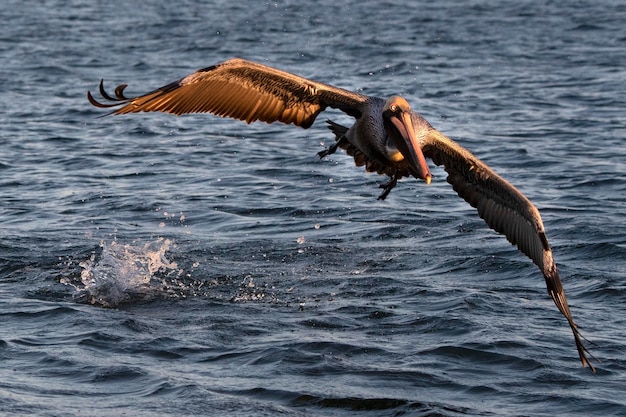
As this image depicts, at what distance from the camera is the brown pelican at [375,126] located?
25.4 ft

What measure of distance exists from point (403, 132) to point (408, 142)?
82mm

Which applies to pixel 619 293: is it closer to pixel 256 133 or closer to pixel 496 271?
pixel 496 271

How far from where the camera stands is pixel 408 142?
25.3ft

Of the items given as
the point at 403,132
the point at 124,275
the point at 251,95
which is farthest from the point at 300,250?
the point at 403,132

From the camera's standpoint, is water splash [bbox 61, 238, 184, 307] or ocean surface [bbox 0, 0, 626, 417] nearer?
ocean surface [bbox 0, 0, 626, 417]

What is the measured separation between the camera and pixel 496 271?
32.5 ft

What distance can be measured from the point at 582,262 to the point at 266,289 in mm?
2913

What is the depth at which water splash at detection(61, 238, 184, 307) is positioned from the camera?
9.19 metres

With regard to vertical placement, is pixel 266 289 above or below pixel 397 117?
below

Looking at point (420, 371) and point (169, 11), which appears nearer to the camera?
point (420, 371)

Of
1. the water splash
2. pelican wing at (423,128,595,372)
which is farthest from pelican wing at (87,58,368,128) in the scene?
the water splash

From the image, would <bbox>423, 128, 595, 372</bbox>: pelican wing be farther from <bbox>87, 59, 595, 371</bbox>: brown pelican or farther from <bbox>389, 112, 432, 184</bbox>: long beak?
<bbox>389, 112, 432, 184</bbox>: long beak

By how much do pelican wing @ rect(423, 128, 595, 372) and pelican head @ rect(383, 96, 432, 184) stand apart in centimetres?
38

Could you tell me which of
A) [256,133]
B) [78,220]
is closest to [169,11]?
[256,133]
